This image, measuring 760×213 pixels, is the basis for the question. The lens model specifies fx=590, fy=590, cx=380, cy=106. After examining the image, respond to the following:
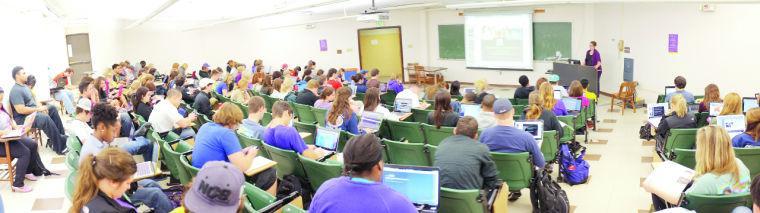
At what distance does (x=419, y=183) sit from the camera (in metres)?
3.73

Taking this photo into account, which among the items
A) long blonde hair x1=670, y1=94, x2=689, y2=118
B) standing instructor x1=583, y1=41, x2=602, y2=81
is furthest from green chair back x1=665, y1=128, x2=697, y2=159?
standing instructor x1=583, y1=41, x2=602, y2=81

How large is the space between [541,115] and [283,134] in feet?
9.57

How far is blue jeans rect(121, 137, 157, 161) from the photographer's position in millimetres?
6002

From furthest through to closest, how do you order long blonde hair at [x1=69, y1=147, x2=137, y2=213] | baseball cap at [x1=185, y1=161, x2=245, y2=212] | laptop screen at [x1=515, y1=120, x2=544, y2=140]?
laptop screen at [x1=515, y1=120, x2=544, y2=140] → long blonde hair at [x1=69, y1=147, x2=137, y2=213] → baseball cap at [x1=185, y1=161, x2=245, y2=212]

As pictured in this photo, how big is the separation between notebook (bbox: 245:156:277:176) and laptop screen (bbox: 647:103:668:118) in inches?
184

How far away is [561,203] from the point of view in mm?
5008

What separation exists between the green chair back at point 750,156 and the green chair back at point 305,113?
17.1ft

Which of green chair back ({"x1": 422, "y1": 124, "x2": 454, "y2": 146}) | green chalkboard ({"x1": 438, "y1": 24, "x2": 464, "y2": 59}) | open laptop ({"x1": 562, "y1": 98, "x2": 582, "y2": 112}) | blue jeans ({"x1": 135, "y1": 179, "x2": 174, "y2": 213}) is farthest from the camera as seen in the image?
green chalkboard ({"x1": 438, "y1": 24, "x2": 464, "y2": 59})

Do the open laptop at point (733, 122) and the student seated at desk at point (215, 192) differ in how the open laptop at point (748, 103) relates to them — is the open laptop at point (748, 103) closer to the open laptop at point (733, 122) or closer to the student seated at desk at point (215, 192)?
the open laptop at point (733, 122)

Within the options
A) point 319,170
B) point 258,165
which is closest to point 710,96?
point 319,170

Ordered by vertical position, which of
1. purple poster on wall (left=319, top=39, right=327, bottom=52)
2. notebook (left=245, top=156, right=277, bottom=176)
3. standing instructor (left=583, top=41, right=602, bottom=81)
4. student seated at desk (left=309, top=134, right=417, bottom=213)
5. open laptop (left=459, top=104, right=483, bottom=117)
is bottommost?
notebook (left=245, top=156, right=277, bottom=176)

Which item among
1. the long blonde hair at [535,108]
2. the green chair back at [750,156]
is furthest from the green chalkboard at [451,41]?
the green chair back at [750,156]

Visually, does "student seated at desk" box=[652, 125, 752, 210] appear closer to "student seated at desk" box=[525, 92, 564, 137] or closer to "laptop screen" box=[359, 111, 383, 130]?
"student seated at desk" box=[525, 92, 564, 137]

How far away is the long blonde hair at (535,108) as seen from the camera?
6.21m
